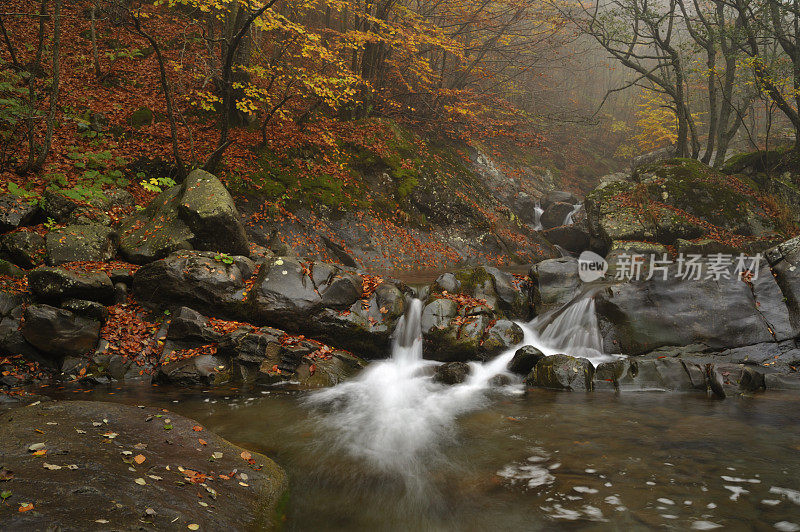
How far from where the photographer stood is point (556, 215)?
17.3 meters

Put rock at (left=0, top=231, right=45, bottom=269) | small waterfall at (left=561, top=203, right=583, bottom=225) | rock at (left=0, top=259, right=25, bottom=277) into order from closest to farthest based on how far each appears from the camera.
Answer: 1. rock at (left=0, top=259, right=25, bottom=277)
2. rock at (left=0, top=231, right=45, bottom=269)
3. small waterfall at (left=561, top=203, right=583, bottom=225)

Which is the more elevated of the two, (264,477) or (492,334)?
(492,334)

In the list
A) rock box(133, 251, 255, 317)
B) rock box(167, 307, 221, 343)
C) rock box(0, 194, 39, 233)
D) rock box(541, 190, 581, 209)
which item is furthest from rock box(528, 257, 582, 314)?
rock box(0, 194, 39, 233)

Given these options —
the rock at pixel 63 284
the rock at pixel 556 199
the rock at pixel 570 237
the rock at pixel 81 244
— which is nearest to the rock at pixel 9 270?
the rock at pixel 81 244

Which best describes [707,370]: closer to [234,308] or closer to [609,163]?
[234,308]

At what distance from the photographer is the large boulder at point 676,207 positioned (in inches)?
468

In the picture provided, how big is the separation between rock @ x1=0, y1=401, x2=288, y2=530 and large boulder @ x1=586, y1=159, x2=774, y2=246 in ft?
37.6

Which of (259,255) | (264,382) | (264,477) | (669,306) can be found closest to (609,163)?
(669,306)

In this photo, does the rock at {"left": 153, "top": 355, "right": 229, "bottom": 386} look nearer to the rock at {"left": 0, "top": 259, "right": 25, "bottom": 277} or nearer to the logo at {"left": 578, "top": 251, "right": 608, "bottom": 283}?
the rock at {"left": 0, "top": 259, "right": 25, "bottom": 277}

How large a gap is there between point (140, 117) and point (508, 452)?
12290 millimetres

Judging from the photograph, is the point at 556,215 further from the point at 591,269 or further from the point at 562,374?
the point at 562,374

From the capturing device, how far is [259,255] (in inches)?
355

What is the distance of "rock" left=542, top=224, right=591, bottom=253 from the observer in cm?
1548

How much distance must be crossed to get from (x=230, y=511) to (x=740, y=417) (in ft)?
20.5
